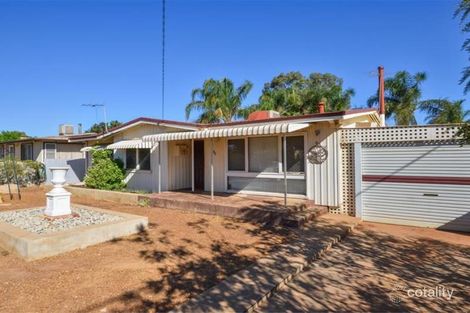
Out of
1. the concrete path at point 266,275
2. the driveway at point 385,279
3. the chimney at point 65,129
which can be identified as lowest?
the driveway at point 385,279

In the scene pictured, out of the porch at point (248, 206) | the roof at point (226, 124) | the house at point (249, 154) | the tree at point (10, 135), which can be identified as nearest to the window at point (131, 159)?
the house at point (249, 154)

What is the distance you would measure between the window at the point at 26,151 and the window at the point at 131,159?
1038 centimetres

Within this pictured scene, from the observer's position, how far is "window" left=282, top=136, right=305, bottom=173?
10695mm

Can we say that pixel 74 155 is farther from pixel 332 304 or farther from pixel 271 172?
pixel 332 304

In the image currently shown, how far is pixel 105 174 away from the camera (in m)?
15.4

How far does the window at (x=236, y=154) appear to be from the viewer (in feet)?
40.2

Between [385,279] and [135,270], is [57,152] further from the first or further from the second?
[385,279]

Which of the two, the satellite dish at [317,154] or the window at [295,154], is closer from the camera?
the satellite dish at [317,154]

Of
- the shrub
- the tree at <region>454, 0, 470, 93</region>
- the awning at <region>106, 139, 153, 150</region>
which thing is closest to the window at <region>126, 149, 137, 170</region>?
the awning at <region>106, 139, 153, 150</region>

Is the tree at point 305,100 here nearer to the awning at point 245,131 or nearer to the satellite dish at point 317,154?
the satellite dish at point 317,154

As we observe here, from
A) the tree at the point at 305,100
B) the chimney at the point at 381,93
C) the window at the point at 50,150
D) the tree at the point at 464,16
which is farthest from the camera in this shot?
the tree at the point at 305,100

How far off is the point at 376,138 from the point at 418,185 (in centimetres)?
185

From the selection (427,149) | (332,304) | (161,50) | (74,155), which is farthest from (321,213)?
(74,155)

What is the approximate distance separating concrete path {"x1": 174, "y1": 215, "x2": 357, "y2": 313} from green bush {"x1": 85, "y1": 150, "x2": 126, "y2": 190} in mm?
11056
